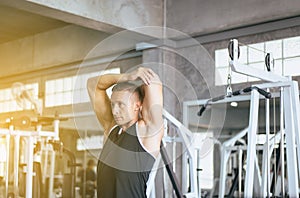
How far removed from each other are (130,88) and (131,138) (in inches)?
11.1

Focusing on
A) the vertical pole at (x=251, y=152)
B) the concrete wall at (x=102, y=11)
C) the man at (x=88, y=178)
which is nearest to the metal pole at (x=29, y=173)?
the concrete wall at (x=102, y=11)

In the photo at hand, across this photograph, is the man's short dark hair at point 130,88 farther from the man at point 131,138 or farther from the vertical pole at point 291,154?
the vertical pole at point 291,154

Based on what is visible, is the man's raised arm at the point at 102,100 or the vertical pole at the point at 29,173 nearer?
the man's raised arm at the point at 102,100

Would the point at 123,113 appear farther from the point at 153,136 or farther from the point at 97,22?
the point at 97,22

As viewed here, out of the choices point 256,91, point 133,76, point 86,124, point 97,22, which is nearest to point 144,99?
point 133,76

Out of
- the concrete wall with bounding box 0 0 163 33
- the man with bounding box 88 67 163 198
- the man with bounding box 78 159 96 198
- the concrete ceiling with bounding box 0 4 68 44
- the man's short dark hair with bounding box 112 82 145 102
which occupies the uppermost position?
the concrete ceiling with bounding box 0 4 68 44

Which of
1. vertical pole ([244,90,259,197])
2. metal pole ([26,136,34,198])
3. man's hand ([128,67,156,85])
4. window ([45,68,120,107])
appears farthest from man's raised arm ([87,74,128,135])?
window ([45,68,120,107])

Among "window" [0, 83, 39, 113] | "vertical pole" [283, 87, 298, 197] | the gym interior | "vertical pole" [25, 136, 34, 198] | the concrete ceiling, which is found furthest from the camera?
"window" [0, 83, 39, 113]

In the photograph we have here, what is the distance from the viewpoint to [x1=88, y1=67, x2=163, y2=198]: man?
2762 mm

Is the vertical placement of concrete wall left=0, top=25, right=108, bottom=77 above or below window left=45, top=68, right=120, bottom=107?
above

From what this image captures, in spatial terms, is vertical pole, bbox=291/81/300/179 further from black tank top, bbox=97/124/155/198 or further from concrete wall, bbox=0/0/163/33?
concrete wall, bbox=0/0/163/33

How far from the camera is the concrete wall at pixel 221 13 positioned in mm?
6006

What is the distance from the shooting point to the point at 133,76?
9.73 feet

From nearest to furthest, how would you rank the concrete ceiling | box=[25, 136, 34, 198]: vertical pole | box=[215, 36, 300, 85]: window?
1. box=[25, 136, 34, 198]: vertical pole
2. box=[215, 36, 300, 85]: window
3. the concrete ceiling
